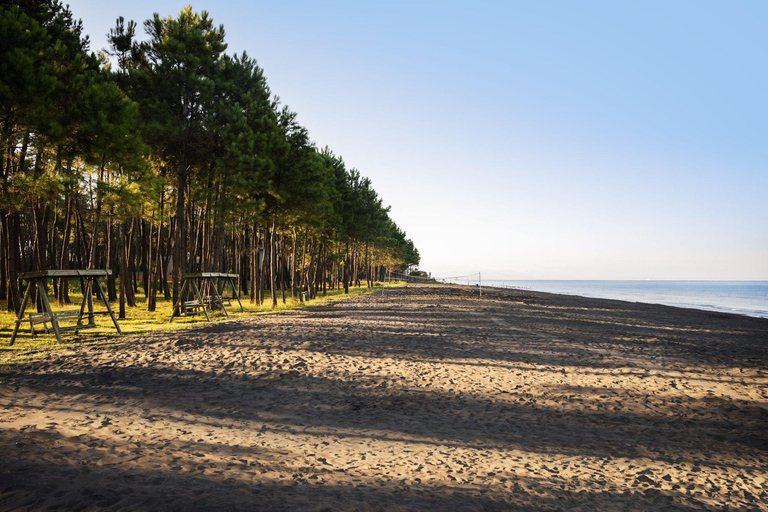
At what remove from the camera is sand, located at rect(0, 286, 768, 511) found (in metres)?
4.26

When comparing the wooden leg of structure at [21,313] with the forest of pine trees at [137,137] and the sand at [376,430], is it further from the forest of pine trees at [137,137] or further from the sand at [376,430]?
the forest of pine trees at [137,137]

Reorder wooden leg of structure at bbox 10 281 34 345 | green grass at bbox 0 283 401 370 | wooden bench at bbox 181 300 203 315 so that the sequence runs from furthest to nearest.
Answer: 1. wooden bench at bbox 181 300 203 315
2. wooden leg of structure at bbox 10 281 34 345
3. green grass at bbox 0 283 401 370

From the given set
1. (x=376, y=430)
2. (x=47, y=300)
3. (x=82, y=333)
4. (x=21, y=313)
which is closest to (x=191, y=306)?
(x=82, y=333)

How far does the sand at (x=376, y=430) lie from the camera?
4262 millimetres

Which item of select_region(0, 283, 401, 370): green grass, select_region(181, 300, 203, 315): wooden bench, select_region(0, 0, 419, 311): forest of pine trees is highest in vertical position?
select_region(0, 0, 419, 311): forest of pine trees

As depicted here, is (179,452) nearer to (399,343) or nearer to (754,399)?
(399,343)

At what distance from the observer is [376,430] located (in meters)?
6.18

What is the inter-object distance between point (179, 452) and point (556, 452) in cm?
458

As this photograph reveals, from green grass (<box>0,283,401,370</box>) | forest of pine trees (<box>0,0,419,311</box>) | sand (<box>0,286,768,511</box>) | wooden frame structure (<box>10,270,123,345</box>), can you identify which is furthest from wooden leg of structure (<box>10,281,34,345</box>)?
forest of pine trees (<box>0,0,419,311</box>)

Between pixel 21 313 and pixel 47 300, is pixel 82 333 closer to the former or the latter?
pixel 21 313

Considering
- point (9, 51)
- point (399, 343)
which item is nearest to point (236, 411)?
point (399, 343)

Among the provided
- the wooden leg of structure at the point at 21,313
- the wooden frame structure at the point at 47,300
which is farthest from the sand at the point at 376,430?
the wooden leg of structure at the point at 21,313

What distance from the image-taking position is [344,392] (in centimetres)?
807

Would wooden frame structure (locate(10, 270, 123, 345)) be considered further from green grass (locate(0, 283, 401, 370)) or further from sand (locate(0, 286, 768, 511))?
sand (locate(0, 286, 768, 511))
